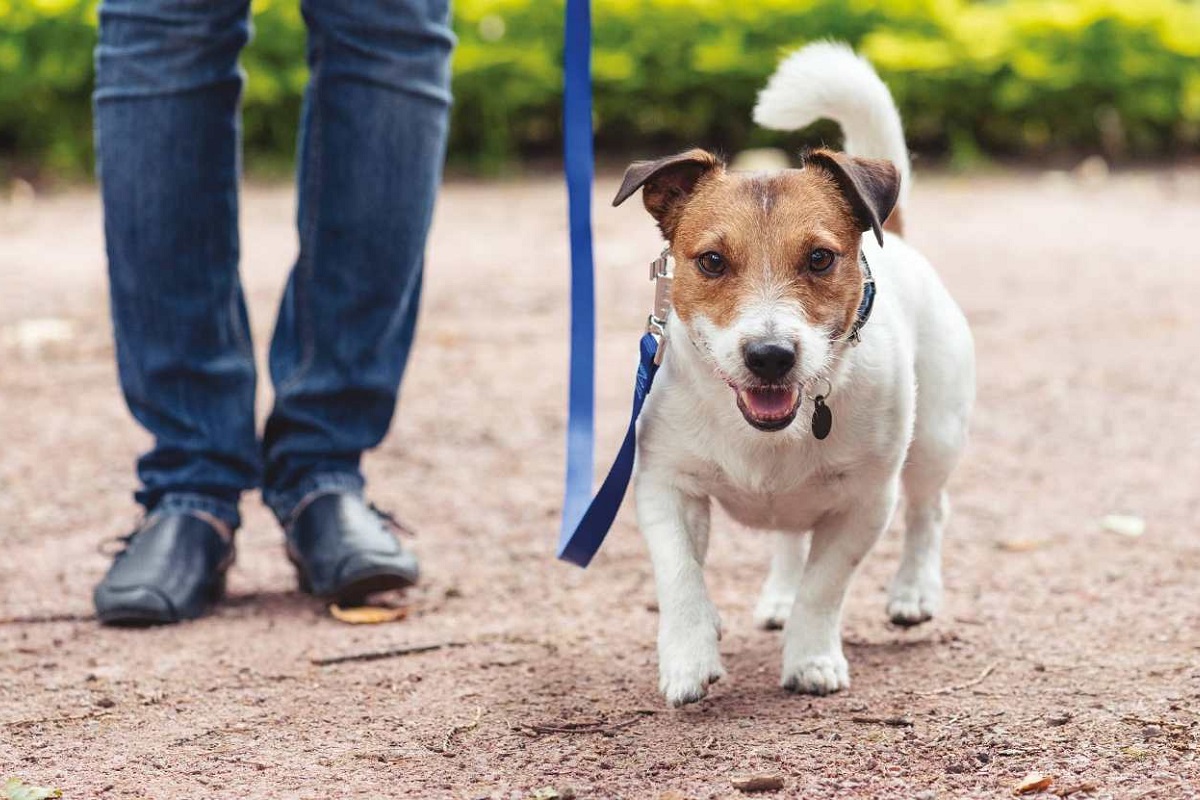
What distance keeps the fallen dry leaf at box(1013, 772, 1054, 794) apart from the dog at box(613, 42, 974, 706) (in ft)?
1.77

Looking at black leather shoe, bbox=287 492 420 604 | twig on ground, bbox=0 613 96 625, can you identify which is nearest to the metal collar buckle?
black leather shoe, bbox=287 492 420 604

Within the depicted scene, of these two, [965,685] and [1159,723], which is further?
[965,685]

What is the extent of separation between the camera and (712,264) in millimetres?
2883

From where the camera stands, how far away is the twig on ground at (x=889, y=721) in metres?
2.86

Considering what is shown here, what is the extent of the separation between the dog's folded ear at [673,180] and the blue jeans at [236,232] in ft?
2.60

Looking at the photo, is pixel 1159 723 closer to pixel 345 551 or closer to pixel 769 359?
pixel 769 359

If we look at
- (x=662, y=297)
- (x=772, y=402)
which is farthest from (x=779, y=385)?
(x=662, y=297)

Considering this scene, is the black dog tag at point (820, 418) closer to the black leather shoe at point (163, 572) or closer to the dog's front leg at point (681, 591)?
the dog's front leg at point (681, 591)

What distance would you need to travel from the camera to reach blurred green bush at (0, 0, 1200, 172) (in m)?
10.3

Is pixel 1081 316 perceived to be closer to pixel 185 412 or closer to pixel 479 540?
pixel 479 540

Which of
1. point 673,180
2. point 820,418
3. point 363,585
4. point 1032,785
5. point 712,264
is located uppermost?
point 673,180

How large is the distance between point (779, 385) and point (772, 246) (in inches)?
10.9

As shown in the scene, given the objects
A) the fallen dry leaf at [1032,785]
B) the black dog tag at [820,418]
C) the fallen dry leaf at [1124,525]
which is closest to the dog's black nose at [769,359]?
the black dog tag at [820,418]

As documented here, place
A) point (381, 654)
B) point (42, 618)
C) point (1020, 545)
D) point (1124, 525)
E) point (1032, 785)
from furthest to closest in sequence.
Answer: point (1124, 525), point (1020, 545), point (42, 618), point (381, 654), point (1032, 785)
